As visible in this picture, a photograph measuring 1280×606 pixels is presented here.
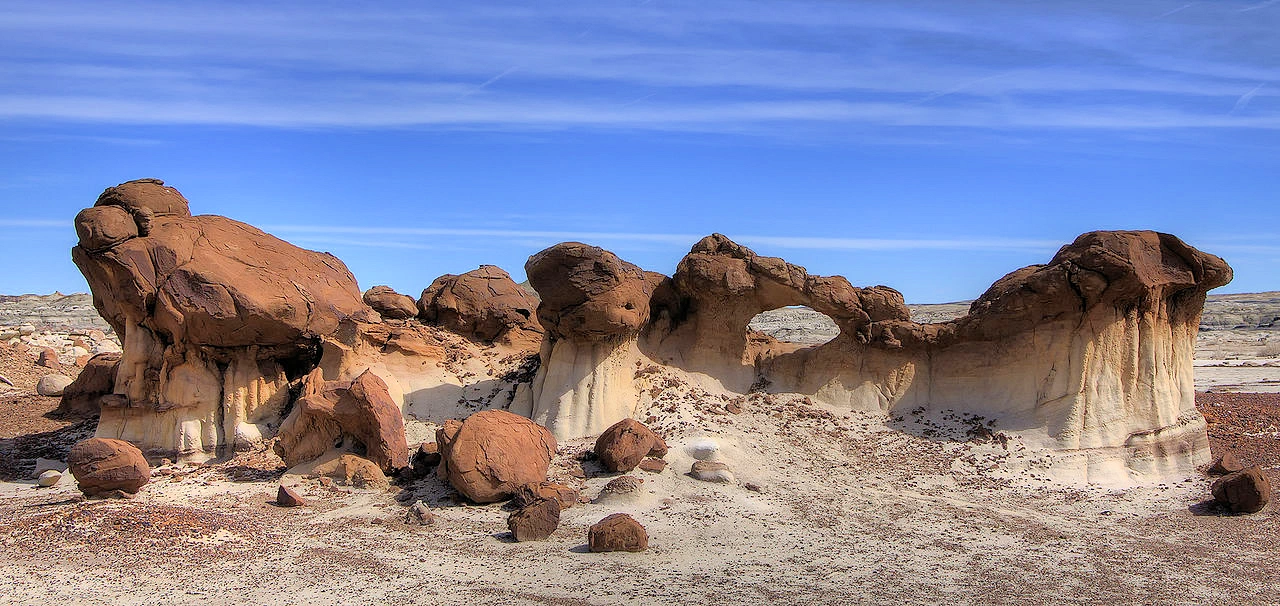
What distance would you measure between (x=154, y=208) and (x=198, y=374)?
1.84 meters

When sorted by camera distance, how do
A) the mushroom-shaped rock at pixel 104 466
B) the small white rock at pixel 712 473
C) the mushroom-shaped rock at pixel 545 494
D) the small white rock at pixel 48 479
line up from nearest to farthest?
the mushroom-shaped rock at pixel 545 494, the mushroom-shaped rock at pixel 104 466, the small white rock at pixel 712 473, the small white rock at pixel 48 479

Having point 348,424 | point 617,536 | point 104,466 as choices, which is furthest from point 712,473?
point 104,466

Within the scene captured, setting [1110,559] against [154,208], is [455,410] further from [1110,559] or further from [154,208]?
[1110,559]

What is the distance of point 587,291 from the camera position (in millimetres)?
10695

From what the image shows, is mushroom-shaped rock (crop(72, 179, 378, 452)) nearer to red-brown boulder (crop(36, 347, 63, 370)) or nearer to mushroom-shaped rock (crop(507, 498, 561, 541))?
mushroom-shaped rock (crop(507, 498, 561, 541))

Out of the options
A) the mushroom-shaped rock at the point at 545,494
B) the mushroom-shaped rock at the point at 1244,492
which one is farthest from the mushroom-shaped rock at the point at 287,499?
the mushroom-shaped rock at the point at 1244,492

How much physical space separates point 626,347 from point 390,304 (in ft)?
11.2

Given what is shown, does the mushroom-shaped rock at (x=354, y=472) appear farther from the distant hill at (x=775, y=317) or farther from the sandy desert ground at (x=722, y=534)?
the distant hill at (x=775, y=317)

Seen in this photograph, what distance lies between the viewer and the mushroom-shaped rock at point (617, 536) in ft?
26.5

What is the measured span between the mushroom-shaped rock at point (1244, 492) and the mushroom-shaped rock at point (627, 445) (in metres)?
5.13

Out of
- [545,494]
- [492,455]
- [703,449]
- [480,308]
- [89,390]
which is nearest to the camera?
[545,494]

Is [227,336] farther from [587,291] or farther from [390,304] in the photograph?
[587,291]

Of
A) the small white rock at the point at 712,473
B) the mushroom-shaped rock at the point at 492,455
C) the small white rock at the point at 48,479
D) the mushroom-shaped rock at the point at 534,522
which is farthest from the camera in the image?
the small white rock at the point at 48,479

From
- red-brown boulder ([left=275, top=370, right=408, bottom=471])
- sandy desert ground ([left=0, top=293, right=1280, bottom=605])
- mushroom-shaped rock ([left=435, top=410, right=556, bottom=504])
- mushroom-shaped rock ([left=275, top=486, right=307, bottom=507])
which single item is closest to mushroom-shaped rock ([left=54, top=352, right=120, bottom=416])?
sandy desert ground ([left=0, top=293, right=1280, bottom=605])
